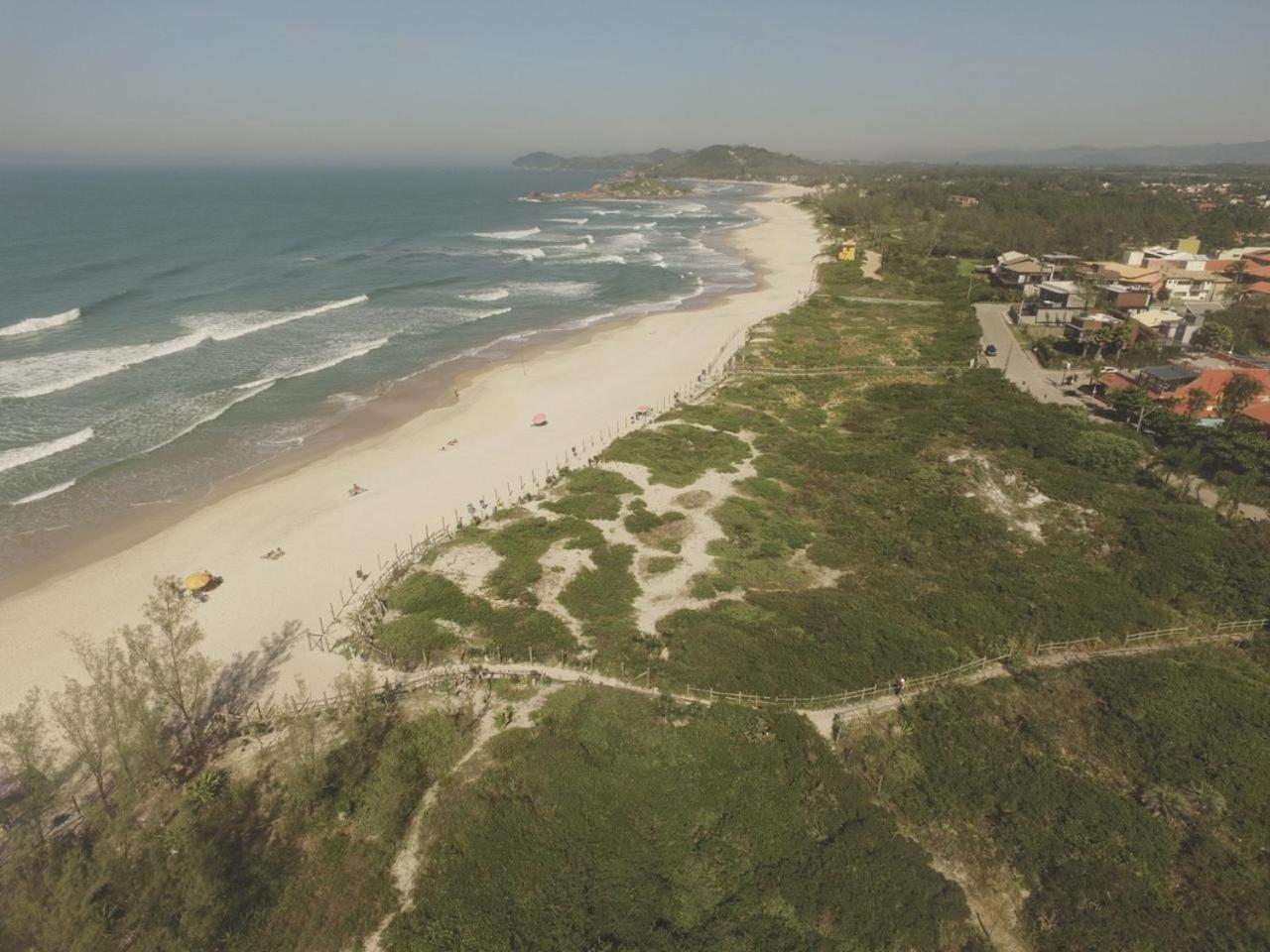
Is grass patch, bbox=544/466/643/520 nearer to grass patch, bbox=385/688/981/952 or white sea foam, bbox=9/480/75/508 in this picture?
grass patch, bbox=385/688/981/952

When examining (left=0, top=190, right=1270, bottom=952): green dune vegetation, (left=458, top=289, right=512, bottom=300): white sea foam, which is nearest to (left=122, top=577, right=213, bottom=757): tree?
(left=0, top=190, right=1270, bottom=952): green dune vegetation

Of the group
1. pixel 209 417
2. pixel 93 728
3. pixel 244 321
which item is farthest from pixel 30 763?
pixel 244 321

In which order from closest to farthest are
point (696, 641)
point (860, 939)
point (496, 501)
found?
1. point (860, 939)
2. point (696, 641)
3. point (496, 501)

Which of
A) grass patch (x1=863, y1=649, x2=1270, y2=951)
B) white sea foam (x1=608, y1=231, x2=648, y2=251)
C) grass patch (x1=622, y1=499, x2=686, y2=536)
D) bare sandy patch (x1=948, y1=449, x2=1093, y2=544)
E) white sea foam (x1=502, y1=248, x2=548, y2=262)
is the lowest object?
grass patch (x1=863, y1=649, x2=1270, y2=951)

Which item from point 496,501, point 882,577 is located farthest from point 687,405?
point 882,577

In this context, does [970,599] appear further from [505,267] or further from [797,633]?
[505,267]

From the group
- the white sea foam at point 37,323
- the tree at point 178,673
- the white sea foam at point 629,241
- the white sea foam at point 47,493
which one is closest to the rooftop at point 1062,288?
the white sea foam at point 629,241

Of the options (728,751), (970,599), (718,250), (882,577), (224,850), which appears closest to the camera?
(224,850)
